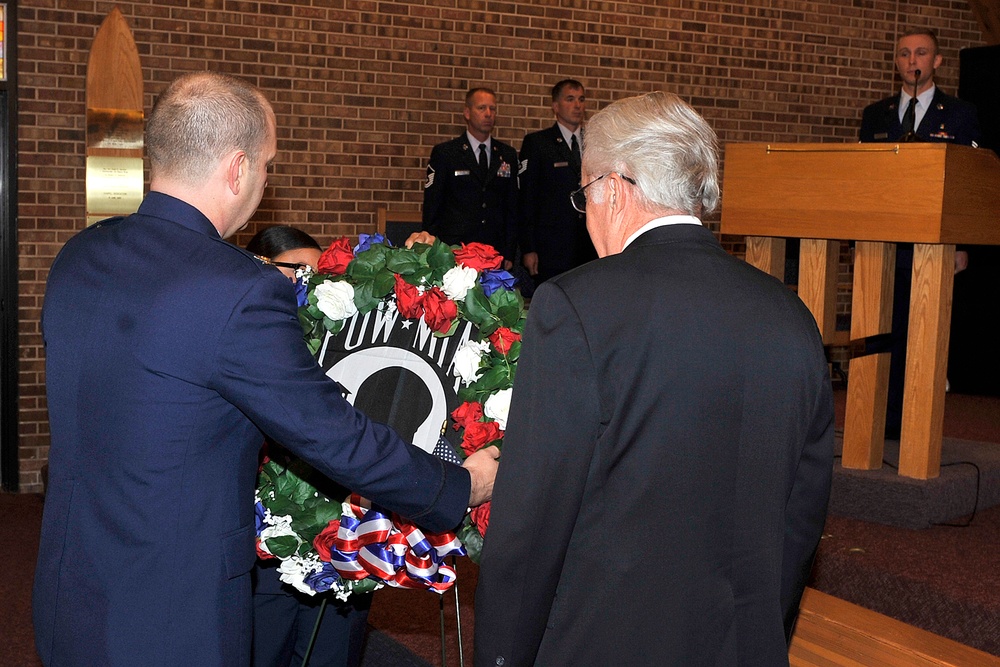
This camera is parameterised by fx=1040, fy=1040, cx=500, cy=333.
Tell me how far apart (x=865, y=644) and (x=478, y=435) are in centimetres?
132

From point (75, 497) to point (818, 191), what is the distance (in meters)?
3.34

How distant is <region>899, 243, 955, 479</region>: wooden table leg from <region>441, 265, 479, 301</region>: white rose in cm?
262

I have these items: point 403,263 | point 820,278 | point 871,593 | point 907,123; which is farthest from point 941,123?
point 403,263

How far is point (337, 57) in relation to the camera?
245 inches

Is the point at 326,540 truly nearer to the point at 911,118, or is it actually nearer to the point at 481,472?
the point at 481,472

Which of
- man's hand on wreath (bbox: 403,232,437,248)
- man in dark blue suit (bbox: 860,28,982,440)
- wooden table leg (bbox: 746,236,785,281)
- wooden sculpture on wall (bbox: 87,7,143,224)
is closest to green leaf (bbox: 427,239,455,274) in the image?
man's hand on wreath (bbox: 403,232,437,248)

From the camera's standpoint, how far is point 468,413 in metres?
2.05

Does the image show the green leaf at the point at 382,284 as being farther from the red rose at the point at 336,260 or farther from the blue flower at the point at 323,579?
the blue flower at the point at 323,579

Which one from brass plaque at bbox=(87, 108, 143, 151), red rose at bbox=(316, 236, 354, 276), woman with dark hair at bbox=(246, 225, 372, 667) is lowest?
woman with dark hair at bbox=(246, 225, 372, 667)

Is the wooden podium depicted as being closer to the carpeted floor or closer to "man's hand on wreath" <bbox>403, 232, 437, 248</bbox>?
the carpeted floor

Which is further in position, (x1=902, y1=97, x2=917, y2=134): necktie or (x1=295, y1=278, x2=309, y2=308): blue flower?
(x1=902, y1=97, x2=917, y2=134): necktie

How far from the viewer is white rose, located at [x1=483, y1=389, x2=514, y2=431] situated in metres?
2.02

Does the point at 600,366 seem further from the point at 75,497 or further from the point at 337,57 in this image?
the point at 337,57

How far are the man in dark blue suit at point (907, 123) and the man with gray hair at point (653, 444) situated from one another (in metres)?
3.50
